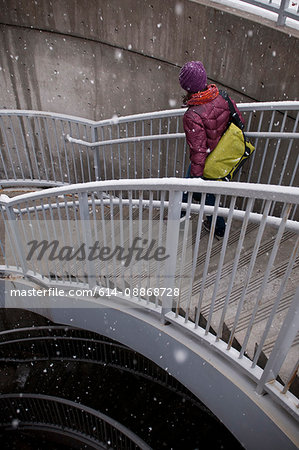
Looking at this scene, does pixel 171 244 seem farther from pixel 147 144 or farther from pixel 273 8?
pixel 147 144

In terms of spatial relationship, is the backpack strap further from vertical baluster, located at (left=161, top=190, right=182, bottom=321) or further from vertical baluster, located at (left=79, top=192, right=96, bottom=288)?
vertical baluster, located at (left=79, top=192, right=96, bottom=288)

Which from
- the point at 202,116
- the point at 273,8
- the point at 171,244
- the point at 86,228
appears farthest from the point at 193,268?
the point at 273,8

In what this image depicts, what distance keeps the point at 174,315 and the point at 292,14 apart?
3.06 meters

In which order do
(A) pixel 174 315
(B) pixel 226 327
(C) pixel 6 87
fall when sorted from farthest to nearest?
(C) pixel 6 87
(A) pixel 174 315
(B) pixel 226 327

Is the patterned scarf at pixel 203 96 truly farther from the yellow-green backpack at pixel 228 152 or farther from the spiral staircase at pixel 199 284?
the spiral staircase at pixel 199 284

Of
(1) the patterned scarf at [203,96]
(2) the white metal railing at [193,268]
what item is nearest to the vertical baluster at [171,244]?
(2) the white metal railing at [193,268]

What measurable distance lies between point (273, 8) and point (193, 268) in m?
2.88

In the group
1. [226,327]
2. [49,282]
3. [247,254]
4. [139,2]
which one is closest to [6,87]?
[139,2]

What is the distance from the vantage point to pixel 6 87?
5.90 meters

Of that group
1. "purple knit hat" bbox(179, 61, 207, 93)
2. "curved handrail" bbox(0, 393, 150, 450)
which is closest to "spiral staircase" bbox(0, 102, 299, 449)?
"curved handrail" bbox(0, 393, 150, 450)

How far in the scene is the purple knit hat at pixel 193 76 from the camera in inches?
107

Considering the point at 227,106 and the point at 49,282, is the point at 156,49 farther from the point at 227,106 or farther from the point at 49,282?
the point at 49,282

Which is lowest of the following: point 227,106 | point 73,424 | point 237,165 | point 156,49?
point 73,424

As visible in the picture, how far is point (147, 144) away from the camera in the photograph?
5.26 m
